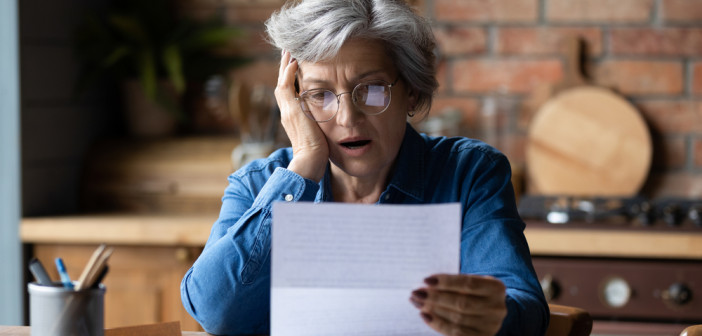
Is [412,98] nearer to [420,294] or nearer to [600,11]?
[420,294]

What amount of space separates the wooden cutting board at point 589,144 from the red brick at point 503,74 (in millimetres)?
83

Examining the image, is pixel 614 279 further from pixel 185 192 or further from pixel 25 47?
pixel 25 47

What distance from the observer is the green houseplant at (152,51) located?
8.46ft

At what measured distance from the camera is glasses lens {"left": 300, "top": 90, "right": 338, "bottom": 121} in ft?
4.52

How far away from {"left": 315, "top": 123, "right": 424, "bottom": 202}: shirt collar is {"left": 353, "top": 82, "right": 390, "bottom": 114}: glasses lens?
13cm

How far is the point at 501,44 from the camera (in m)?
2.63

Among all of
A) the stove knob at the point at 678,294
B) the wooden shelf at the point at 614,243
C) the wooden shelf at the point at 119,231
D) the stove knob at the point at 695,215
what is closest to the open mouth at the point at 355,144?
the wooden shelf at the point at 614,243

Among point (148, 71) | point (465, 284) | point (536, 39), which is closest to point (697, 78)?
point (536, 39)

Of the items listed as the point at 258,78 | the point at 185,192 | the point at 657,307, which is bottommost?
the point at 657,307

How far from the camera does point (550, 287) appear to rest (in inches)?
80.8

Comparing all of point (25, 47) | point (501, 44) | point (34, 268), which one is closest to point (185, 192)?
point (25, 47)

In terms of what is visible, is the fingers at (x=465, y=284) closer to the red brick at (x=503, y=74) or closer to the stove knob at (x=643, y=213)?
the stove knob at (x=643, y=213)

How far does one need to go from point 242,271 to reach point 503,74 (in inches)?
62.2

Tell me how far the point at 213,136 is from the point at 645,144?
4.65ft
